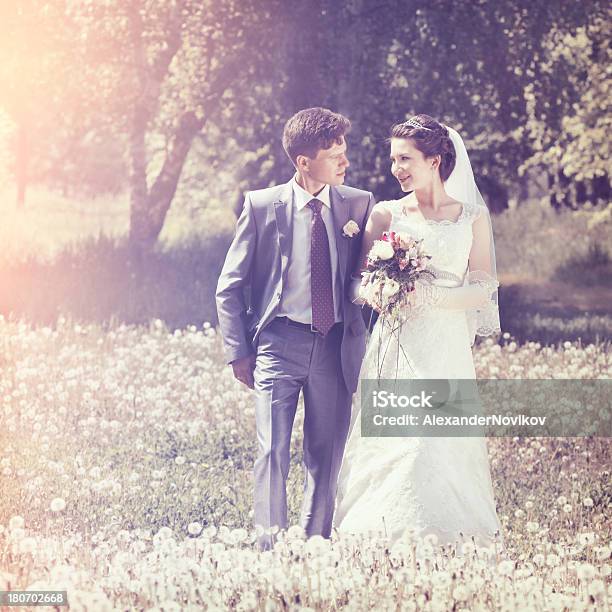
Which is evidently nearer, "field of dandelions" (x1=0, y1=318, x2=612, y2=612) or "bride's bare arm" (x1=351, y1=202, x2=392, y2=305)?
"field of dandelions" (x1=0, y1=318, x2=612, y2=612)

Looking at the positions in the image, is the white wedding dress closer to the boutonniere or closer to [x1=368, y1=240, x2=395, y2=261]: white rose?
the boutonniere

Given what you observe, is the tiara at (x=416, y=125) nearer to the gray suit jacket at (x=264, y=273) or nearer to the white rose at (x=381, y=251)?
the gray suit jacket at (x=264, y=273)

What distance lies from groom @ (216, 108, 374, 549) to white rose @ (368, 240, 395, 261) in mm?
291

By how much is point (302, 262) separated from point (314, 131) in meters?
0.73

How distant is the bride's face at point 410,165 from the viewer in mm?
5969

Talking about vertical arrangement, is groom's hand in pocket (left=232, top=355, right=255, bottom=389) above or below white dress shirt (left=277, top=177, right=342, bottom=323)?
below

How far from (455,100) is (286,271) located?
10.5 meters

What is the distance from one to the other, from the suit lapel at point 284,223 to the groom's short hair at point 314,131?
0.27 meters

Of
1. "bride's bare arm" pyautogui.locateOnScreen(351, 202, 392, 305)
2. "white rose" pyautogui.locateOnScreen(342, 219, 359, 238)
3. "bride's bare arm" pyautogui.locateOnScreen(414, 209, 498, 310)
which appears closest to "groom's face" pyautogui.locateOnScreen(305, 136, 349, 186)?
"white rose" pyautogui.locateOnScreen(342, 219, 359, 238)

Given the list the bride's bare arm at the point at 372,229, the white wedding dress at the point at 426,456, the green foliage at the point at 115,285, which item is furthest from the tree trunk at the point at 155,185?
the white wedding dress at the point at 426,456

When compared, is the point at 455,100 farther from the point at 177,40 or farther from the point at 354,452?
the point at 354,452

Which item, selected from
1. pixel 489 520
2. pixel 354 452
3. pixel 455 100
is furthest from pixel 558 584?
pixel 455 100

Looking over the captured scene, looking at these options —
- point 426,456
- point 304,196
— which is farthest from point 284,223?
point 426,456

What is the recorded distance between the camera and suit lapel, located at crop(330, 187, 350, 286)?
606 centimetres
